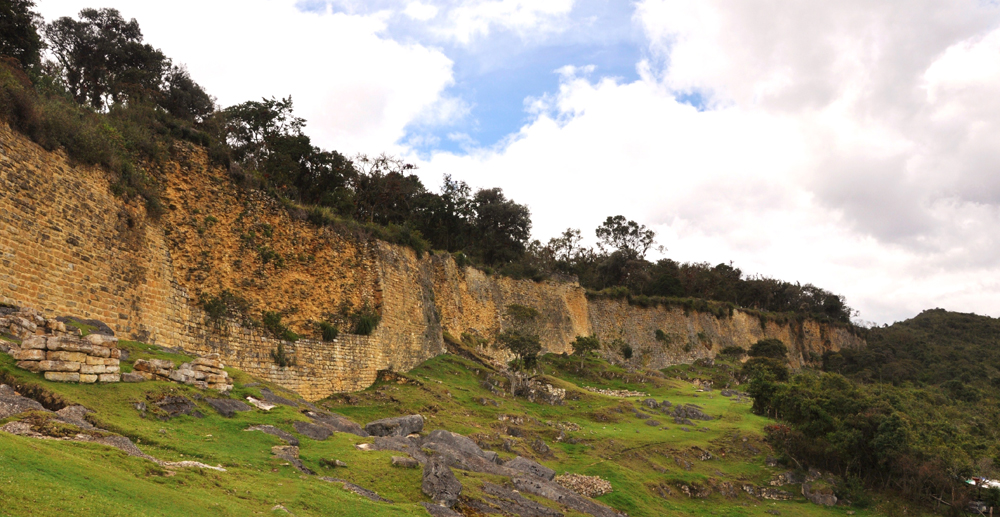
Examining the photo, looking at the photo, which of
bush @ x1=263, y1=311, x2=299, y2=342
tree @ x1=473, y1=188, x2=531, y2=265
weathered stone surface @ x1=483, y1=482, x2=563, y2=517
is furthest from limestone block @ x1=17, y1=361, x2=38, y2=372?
tree @ x1=473, y1=188, x2=531, y2=265

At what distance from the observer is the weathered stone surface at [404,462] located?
40.8 ft

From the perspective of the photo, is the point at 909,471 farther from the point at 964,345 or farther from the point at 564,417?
the point at 964,345

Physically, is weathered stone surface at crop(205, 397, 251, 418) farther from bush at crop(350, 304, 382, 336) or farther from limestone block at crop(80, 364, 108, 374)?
bush at crop(350, 304, 382, 336)

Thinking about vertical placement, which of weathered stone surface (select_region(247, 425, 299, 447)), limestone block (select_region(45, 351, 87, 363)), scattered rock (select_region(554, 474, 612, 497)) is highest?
limestone block (select_region(45, 351, 87, 363))

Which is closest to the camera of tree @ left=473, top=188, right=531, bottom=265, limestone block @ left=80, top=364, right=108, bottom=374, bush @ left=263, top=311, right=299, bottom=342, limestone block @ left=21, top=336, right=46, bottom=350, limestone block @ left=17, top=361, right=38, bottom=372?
limestone block @ left=17, top=361, right=38, bottom=372

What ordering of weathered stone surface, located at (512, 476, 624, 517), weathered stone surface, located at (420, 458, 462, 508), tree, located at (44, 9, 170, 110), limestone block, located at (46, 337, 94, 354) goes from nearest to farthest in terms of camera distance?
1. limestone block, located at (46, 337, 94, 354)
2. weathered stone surface, located at (420, 458, 462, 508)
3. weathered stone surface, located at (512, 476, 624, 517)
4. tree, located at (44, 9, 170, 110)

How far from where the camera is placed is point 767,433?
27.8 metres

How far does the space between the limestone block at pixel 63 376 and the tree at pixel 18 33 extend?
2061 centimetres

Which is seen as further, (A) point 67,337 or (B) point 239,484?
(A) point 67,337

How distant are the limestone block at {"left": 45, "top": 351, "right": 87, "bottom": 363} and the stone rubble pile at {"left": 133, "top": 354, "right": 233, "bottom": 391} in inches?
59.6

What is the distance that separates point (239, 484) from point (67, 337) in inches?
206

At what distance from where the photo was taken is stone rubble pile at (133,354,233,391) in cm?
1295

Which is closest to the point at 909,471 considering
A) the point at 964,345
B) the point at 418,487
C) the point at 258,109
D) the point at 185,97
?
the point at 418,487

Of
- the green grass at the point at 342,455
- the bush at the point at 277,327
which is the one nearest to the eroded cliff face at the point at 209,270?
the bush at the point at 277,327
